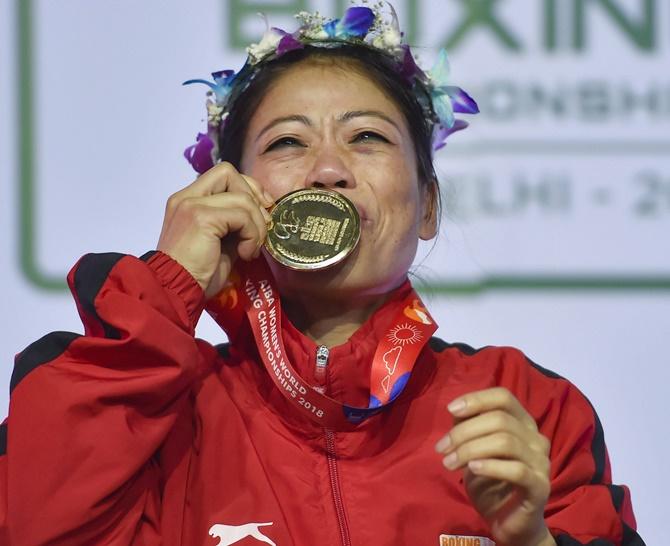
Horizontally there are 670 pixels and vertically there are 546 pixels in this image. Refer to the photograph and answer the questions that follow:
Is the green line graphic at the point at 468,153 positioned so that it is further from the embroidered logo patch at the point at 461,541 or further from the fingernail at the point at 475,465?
the fingernail at the point at 475,465

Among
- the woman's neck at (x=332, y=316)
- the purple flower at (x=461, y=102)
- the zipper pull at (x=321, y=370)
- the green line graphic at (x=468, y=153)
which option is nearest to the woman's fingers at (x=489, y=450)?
the zipper pull at (x=321, y=370)

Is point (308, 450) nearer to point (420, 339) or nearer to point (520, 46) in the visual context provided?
point (420, 339)

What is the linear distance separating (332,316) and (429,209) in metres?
0.26

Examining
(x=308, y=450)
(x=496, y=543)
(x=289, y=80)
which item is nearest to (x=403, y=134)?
(x=289, y=80)

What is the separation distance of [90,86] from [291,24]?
1.18 ft

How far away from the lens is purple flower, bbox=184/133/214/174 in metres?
1.85

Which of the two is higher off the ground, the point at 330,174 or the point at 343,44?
the point at 343,44

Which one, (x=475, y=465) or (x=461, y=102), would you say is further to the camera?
(x=461, y=102)

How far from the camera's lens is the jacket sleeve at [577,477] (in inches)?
59.4

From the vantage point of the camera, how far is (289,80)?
1.72m

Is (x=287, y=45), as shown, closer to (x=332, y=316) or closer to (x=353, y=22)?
(x=353, y=22)

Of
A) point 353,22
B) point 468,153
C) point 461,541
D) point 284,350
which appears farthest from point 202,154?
point 461,541

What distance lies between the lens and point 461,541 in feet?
4.93

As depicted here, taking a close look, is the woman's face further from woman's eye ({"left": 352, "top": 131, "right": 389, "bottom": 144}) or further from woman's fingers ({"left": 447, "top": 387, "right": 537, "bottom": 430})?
woman's fingers ({"left": 447, "top": 387, "right": 537, "bottom": 430})
